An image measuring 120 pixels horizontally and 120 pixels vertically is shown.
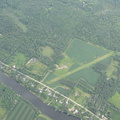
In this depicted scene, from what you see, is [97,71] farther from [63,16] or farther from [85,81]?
[63,16]

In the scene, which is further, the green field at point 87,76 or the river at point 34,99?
the green field at point 87,76

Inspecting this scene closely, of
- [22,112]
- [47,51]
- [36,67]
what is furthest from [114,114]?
[47,51]

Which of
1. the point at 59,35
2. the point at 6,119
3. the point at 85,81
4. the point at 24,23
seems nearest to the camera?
the point at 6,119

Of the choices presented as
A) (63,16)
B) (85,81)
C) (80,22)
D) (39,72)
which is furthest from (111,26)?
(39,72)

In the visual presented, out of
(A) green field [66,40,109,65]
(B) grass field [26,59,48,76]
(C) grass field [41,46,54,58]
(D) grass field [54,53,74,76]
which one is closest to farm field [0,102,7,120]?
(B) grass field [26,59,48,76]

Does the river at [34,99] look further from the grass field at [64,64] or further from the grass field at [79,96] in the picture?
the grass field at [64,64]

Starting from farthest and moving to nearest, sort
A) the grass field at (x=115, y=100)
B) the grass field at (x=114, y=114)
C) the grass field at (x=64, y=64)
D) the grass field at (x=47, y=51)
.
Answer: the grass field at (x=47, y=51) → the grass field at (x=64, y=64) → the grass field at (x=115, y=100) → the grass field at (x=114, y=114)

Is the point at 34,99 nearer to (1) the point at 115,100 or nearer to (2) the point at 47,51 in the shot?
(2) the point at 47,51

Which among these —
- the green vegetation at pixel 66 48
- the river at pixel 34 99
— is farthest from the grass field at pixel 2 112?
the river at pixel 34 99
